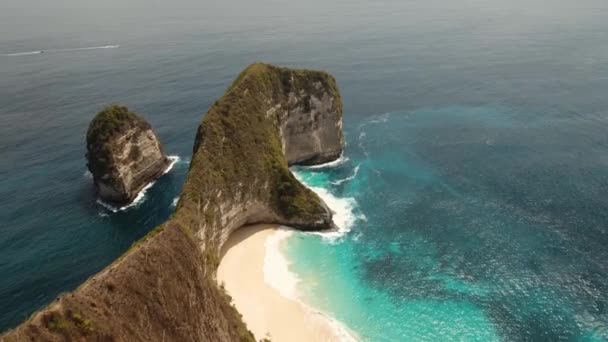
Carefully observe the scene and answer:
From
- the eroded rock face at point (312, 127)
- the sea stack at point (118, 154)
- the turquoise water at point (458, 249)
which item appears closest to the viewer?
the turquoise water at point (458, 249)

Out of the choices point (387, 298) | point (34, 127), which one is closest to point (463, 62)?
point (387, 298)

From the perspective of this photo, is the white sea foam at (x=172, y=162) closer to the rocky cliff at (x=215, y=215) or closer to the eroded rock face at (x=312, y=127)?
the rocky cliff at (x=215, y=215)

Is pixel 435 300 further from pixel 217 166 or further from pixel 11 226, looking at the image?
pixel 11 226

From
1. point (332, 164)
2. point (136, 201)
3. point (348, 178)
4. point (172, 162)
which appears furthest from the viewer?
point (332, 164)

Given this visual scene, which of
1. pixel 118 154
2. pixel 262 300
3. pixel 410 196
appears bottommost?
pixel 262 300

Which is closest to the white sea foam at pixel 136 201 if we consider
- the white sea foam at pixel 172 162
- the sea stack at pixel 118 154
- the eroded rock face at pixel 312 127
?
the white sea foam at pixel 172 162

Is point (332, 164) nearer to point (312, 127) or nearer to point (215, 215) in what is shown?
point (312, 127)

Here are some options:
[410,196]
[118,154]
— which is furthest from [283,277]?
[118,154]
